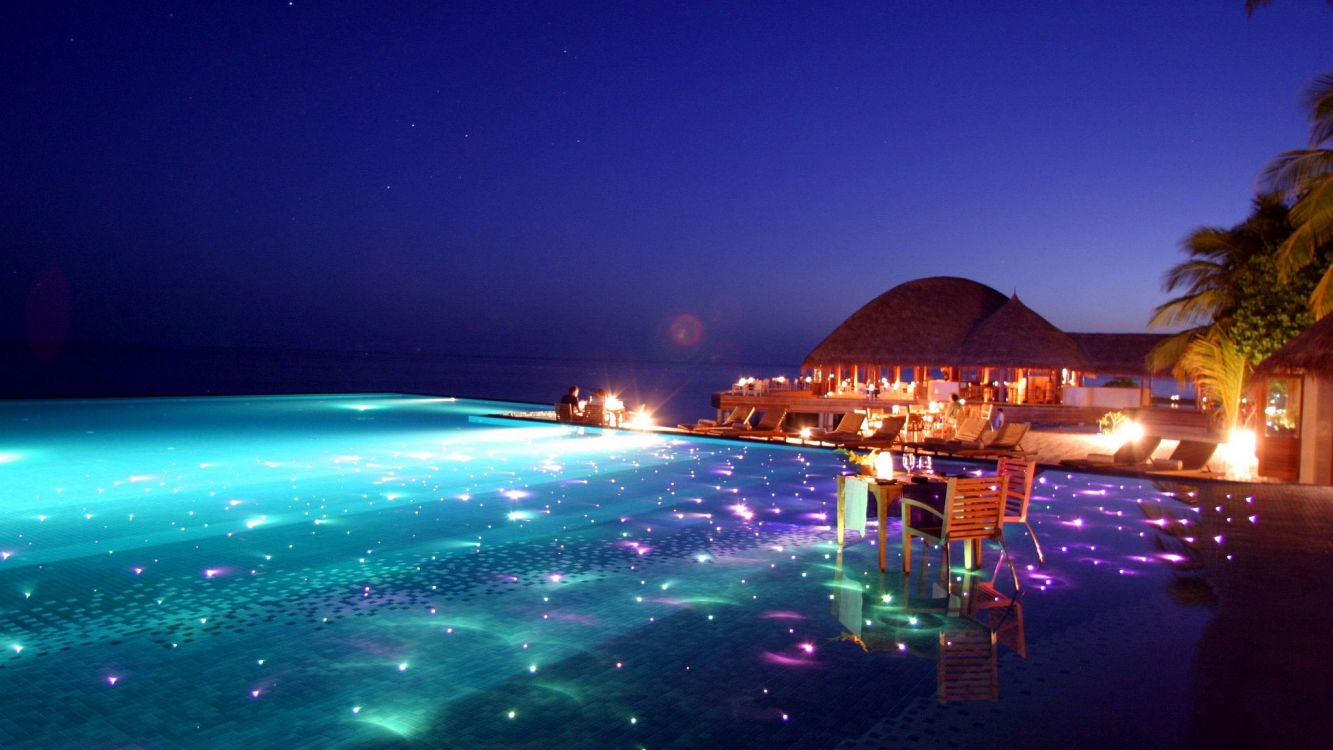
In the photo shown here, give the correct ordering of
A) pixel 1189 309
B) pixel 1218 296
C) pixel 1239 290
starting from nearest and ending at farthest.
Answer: pixel 1239 290 < pixel 1218 296 < pixel 1189 309

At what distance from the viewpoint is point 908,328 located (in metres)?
27.1

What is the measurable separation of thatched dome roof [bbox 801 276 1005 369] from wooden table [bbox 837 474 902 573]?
20.4 metres

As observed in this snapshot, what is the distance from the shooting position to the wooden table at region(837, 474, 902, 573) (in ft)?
18.8

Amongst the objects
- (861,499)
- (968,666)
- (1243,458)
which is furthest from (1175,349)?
(968,666)

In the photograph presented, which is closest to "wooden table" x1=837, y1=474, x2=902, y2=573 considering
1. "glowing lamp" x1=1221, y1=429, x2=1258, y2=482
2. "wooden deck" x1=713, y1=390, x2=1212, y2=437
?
"glowing lamp" x1=1221, y1=429, x2=1258, y2=482

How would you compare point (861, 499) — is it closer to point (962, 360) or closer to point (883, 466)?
point (883, 466)

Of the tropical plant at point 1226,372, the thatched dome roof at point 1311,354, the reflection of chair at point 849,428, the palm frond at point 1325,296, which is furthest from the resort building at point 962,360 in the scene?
the thatched dome roof at point 1311,354

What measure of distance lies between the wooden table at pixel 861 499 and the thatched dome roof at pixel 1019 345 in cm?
2041

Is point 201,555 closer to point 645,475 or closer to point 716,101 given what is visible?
point 645,475

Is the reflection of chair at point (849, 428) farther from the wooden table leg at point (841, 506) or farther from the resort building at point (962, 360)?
the resort building at point (962, 360)

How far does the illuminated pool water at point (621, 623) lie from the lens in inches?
129

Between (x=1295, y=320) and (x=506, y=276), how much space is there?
4854 cm

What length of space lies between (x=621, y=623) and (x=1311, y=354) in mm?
10073

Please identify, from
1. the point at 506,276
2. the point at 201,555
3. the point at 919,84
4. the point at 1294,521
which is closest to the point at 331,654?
the point at 201,555
